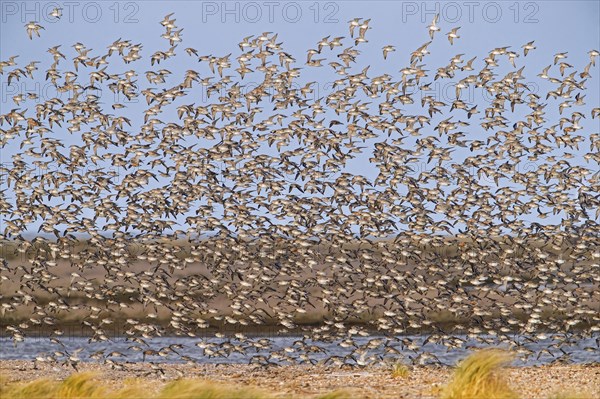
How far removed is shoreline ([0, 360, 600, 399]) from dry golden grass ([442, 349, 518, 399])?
734 mm

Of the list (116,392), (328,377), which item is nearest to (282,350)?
(328,377)

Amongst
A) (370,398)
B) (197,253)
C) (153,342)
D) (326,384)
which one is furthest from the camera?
(153,342)

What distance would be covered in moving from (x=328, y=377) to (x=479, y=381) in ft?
24.0

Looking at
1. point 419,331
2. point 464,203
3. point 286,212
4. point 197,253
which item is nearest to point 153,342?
point 197,253

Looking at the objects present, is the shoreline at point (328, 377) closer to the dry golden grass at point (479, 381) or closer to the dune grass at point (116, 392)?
the dry golden grass at point (479, 381)

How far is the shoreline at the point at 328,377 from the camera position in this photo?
20875 millimetres

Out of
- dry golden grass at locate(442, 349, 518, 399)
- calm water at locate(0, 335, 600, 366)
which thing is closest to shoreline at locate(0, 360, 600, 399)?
dry golden grass at locate(442, 349, 518, 399)

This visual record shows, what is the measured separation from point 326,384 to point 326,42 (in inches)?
675

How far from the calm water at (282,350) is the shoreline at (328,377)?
183cm

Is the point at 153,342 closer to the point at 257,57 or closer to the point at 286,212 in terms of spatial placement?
the point at 286,212

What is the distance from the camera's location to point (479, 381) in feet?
57.7

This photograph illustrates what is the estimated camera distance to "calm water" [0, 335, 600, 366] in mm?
30188

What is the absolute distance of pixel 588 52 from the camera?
35500 millimetres

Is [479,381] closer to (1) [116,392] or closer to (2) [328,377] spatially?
(1) [116,392]
